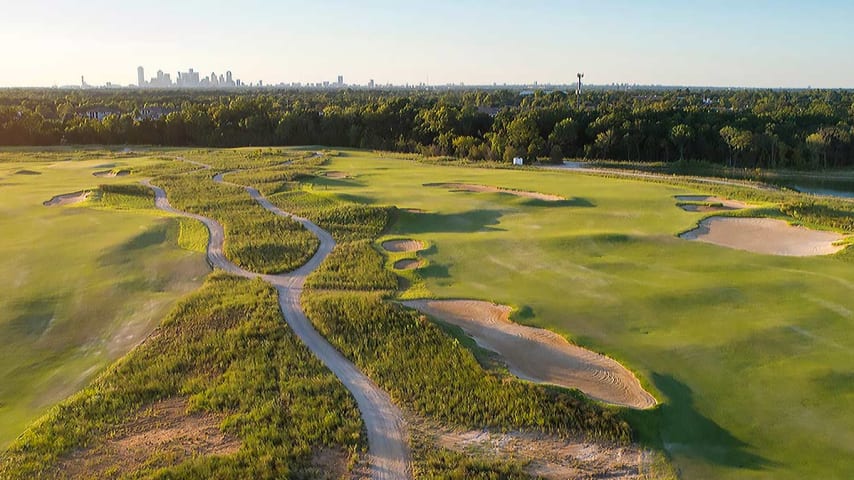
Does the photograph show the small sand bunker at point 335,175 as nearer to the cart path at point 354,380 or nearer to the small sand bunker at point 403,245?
the cart path at point 354,380

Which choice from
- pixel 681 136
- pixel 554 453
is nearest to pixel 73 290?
pixel 554 453

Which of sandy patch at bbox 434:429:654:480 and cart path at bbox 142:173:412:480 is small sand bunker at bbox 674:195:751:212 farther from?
sandy patch at bbox 434:429:654:480

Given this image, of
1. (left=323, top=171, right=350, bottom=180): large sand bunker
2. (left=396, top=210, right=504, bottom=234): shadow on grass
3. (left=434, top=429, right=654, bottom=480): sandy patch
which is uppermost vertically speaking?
(left=323, top=171, right=350, bottom=180): large sand bunker

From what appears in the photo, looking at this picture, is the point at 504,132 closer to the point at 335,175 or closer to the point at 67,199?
the point at 335,175

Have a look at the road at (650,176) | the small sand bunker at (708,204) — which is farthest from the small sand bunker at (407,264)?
the road at (650,176)

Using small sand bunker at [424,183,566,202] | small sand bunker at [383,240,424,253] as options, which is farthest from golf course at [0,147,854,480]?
small sand bunker at [424,183,566,202]

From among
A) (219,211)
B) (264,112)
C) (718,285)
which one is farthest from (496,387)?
(264,112)
